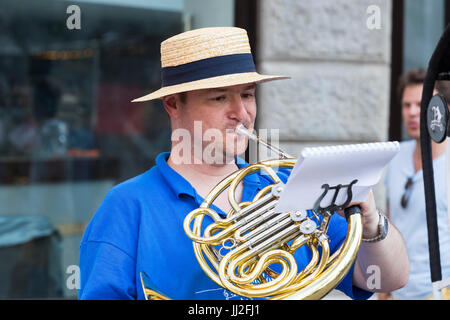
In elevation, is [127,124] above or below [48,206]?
above

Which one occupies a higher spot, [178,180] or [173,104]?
[173,104]

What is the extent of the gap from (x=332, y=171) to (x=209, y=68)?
1.59 ft

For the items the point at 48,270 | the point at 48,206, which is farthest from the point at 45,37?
the point at 48,270

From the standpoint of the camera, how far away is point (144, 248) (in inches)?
60.1

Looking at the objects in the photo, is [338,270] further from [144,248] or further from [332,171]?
[144,248]

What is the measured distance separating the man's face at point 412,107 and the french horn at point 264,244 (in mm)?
1890

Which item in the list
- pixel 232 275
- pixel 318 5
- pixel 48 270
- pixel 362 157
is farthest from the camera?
pixel 48 270

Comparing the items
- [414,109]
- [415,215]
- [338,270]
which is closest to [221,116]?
[338,270]

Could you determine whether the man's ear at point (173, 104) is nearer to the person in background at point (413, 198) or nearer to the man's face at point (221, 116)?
the man's face at point (221, 116)

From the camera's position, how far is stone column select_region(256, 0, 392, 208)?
12.1 ft

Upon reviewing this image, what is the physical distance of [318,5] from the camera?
372 centimetres

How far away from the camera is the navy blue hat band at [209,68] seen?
164cm
